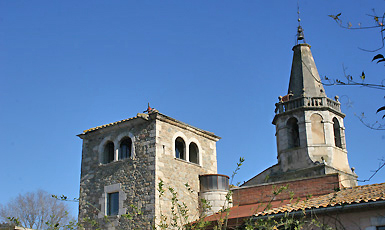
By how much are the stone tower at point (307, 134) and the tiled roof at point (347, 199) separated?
8812mm

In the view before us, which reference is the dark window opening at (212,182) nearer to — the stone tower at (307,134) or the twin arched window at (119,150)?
the twin arched window at (119,150)

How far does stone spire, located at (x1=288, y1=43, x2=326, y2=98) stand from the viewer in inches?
1029

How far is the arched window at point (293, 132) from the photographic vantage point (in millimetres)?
25906

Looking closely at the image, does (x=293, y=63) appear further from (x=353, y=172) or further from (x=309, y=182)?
(x=309, y=182)

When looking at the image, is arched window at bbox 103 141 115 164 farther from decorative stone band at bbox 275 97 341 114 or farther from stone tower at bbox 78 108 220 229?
decorative stone band at bbox 275 97 341 114

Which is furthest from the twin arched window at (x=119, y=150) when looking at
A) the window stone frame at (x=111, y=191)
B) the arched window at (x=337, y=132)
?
the arched window at (x=337, y=132)

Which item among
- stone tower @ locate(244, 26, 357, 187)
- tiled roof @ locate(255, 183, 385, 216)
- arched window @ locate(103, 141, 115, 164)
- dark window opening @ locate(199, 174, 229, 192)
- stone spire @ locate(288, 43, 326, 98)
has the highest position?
stone spire @ locate(288, 43, 326, 98)

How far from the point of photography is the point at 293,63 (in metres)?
27.8

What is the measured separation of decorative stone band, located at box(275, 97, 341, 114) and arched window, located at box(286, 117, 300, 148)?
67cm

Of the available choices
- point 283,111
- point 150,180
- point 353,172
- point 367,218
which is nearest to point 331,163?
point 353,172

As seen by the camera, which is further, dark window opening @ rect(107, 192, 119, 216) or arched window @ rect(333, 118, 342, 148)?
arched window @ rect(333, 118, 342, 148)

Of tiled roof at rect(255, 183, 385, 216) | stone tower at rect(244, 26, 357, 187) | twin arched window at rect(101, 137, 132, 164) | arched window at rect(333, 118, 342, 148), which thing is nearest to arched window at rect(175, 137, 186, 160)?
twin arched window at rect(101, 137, 132, 164)

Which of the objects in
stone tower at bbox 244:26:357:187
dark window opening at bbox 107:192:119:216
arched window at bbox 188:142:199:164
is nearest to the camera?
dark window opening at bbox 107:192:119:216

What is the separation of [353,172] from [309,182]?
882cm
